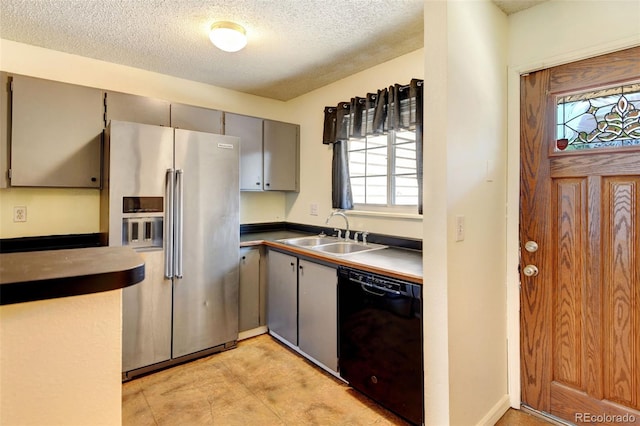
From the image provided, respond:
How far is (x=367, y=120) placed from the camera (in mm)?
2750

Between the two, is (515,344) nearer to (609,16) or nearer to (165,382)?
(609,16)

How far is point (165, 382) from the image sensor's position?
2.33 meters

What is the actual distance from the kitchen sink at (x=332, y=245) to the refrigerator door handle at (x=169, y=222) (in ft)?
3.06

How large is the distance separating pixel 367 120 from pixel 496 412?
224 centimetres

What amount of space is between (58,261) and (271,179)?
102 inches

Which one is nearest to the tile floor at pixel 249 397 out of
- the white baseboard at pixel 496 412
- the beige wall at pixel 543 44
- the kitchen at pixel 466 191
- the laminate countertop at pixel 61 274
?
the white baseboard at pixel 496 412

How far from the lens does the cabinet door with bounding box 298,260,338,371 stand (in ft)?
7.61

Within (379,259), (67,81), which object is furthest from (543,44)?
(67,81)

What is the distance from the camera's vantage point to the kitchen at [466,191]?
160cm

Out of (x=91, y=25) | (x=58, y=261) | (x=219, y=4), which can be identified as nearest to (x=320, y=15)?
(x=219, y=4)

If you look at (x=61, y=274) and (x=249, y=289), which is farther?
(x=249, y=289)

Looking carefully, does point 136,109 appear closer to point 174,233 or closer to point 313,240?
point 174,233

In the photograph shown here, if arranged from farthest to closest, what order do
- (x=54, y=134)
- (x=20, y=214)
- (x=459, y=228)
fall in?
(x=20, y=214) → (x=54, y=134) → (x=459, y=228)

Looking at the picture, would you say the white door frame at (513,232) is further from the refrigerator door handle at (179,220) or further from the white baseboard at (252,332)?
the refrigerator door handle at (179,220)
